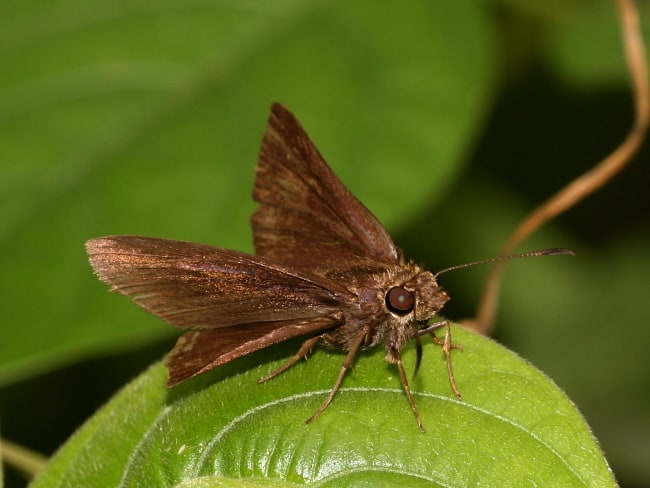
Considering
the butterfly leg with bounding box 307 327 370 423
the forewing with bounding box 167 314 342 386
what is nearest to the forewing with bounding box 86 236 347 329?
the forewing with bounding box 167 314 342 386

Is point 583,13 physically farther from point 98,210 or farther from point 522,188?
point 98,210

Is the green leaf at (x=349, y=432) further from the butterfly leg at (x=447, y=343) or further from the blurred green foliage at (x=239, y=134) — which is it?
the blurred green foliage at (x=239, y=134)

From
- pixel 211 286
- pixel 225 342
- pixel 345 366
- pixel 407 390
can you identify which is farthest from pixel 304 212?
pixel 407 390

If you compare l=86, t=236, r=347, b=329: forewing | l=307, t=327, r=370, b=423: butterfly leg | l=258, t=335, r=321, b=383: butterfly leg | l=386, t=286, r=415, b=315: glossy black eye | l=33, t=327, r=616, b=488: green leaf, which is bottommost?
l=33, t=327, r=616, b=488: green leaf

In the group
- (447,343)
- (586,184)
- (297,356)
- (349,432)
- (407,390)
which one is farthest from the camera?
(586,184)

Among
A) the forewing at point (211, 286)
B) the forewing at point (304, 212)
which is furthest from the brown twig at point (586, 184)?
the forewing at point (211, 286)

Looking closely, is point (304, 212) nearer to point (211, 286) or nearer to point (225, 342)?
point (211, 286)

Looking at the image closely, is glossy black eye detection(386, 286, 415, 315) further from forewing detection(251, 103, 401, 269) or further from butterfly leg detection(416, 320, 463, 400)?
forewing detection(251, 103, 401, 269)
